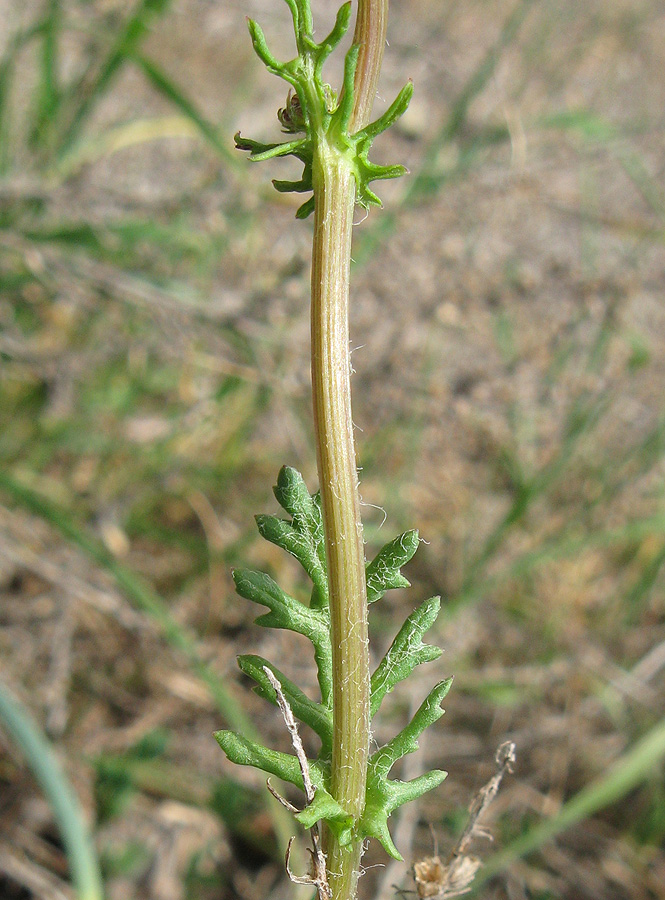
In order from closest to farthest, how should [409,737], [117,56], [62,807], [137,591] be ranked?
[409,737] < [62,807] < [137,591] < [117,56]

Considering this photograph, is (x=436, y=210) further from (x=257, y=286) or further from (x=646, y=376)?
(x=646, y=376)

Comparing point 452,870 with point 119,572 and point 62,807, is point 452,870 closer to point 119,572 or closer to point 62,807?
point 62,807

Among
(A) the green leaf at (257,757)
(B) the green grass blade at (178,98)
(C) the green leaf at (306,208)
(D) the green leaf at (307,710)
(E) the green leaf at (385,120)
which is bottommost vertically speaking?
(A) the green leaf at (257,757)

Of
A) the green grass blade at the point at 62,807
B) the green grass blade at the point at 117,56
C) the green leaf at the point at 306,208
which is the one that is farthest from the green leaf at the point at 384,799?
the green grass blade at the point at 117,56

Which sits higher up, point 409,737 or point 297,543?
point 297,543

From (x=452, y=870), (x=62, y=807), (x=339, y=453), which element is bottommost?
(x=62, y=807)

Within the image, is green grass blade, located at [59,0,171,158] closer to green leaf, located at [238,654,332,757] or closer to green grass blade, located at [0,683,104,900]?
green grass blade, located at [0,683,104,900]

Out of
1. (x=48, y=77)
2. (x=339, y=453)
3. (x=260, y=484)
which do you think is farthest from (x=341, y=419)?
(x=48, y=77)

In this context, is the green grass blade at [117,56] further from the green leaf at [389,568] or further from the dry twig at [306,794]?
the dry twig at [306,794]
